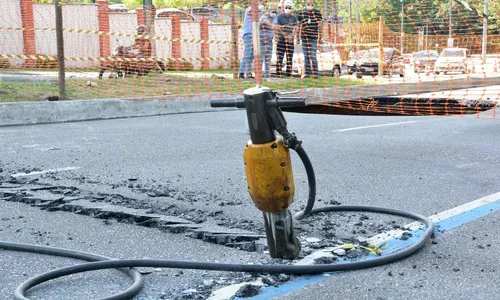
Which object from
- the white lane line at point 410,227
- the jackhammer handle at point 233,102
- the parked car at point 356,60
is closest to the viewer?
the jackhammer handle at point 233,102

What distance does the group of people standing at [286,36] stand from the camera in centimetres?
1309

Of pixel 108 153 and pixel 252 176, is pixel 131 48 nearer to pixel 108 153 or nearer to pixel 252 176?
pixel 108 153

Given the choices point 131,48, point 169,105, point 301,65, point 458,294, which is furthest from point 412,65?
point 458,294

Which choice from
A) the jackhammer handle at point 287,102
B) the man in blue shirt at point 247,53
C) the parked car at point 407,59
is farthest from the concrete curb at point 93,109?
the jackhammer handle at point 287,102

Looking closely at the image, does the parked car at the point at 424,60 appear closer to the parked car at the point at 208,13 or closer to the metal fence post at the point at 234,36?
the metal fence post at the point at 234,36

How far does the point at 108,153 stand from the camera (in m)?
7.39

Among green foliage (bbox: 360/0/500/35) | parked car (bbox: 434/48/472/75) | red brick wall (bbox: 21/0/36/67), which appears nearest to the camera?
green foliage (bbox: 360/0/500/35)

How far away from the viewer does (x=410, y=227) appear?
4070 mm

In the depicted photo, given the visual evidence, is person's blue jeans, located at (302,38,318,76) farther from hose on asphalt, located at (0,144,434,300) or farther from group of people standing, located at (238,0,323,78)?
hose on asphalt, located at (0,144,434,300)

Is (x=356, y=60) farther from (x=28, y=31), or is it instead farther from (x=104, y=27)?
(x=28, y=31)

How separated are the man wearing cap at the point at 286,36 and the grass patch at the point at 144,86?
0.48 meters

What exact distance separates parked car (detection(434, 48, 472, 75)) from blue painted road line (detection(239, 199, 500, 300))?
238 inches

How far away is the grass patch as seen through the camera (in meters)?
12.5

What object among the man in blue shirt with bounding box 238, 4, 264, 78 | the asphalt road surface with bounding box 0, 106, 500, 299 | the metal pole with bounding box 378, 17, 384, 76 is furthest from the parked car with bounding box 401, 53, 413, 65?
the man in blue shirt with bounding box 238, 4, 264, 78
